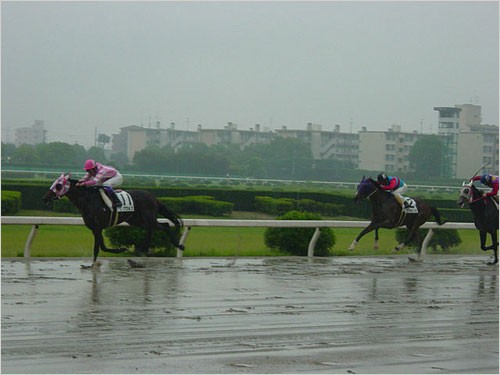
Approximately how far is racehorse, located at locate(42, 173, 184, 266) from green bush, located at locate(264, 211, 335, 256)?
8.50 feet

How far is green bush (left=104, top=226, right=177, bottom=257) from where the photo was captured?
48.4 feet

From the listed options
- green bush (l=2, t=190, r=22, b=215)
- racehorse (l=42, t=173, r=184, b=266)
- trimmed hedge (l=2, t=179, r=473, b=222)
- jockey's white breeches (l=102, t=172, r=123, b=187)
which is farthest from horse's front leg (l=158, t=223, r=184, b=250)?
trimmed hedge (l=2, t=179, r=473, b=222)

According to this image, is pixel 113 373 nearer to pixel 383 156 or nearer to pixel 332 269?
pixel 332 269

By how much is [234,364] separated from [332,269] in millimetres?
7601

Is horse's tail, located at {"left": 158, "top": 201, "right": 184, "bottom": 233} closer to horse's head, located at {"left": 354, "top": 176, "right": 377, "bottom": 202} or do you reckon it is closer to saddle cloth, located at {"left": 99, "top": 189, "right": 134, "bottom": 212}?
saddle cloth, located at {"left": 99, "top": 189, "right": 134, "bottom": 212}

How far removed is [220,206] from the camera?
2761cm

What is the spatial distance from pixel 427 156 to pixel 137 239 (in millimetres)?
32121

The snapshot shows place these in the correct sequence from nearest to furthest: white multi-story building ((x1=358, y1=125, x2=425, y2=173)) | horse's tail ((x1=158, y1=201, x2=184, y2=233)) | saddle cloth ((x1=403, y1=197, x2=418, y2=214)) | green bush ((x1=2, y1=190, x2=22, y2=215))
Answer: horse's tail ((x1=158, y1=201, x2=184, y2=233)), saddle cloth ((x1=403, y1=197, x2=418, y2=214)), green bush ((x1=2, y1=190, x2=22, y2=215)), white multi-story building ((x1=358, y1=125, x2=425, y2=173))

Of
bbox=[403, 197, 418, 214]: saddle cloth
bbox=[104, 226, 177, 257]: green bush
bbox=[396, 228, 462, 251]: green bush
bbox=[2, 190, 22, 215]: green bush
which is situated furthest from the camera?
bbox=[2, 190, 22, 215]: green bush

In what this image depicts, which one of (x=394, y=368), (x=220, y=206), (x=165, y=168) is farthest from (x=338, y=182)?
(x=394, y=368)

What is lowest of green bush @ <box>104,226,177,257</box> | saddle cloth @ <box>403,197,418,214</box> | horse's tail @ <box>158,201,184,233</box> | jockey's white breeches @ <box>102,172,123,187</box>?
green bush @ <box>104,226,177,257</box>

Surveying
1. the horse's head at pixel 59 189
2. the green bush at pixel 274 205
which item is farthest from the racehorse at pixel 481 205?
the green bush at pixel 274 205

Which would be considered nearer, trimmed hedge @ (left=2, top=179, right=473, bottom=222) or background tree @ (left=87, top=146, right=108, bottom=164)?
trimmed hedge @ (left=2, top=179, right=473, bottom=222)

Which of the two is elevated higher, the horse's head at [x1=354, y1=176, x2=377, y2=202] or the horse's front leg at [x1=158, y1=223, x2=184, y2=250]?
the horse's head at [x1=354, y1=176, x2=377, y2=202]
